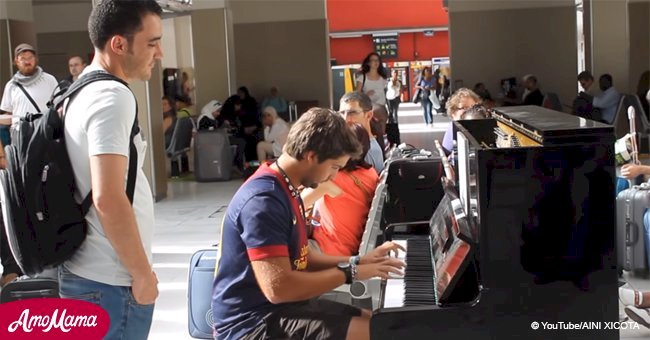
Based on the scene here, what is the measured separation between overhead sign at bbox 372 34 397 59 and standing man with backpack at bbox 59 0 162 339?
2939 cm

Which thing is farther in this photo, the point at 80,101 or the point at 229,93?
the point at 229,93

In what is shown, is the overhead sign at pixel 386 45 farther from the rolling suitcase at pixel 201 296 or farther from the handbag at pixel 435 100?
the rolling suitcase at pixel 201 296

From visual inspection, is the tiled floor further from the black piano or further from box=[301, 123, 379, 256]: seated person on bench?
the black piano

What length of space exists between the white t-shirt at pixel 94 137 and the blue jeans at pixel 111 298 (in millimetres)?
19

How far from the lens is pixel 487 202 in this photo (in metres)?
2.37

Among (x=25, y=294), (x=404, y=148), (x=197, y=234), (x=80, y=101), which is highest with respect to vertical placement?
(x=80, y=101)

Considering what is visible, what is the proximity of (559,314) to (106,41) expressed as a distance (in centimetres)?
143

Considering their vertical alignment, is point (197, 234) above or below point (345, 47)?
below

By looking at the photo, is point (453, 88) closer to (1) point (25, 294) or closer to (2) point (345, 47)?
(1) point (25, 294)

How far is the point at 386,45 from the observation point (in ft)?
105

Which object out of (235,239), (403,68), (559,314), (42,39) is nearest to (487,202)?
(559,314)

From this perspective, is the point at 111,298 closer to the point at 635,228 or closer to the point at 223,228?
the point at 223,228

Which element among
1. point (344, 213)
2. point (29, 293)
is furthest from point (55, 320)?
point (344, 213)

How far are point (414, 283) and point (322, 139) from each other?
616 millimetres
